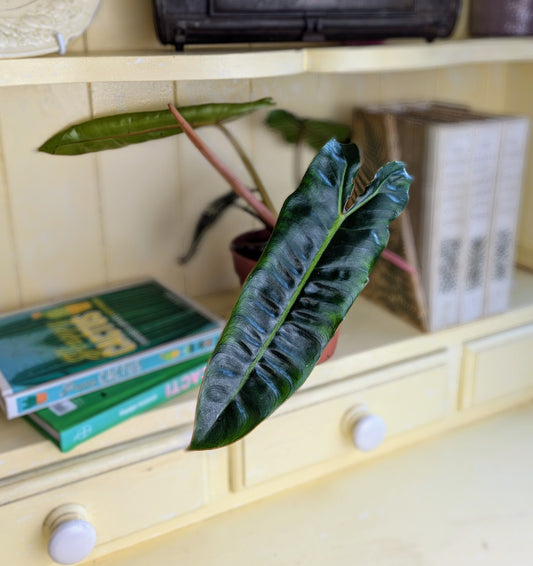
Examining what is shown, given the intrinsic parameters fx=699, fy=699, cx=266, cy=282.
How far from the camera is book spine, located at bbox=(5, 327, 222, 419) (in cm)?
65

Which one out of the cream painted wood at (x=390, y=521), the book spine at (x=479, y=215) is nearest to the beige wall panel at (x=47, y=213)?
the cream painted wood at (x=390, y=521)

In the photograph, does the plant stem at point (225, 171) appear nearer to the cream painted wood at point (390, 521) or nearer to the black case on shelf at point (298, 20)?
the black case on shelf at point (298, 20)

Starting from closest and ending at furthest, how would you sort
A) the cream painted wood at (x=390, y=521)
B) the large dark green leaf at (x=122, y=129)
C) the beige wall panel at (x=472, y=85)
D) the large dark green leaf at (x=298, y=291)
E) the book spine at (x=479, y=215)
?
1. the large dark green leaf at (x=298, y=291)
2. the large dark green leaf at (x=122, y=129)
3. the cream painted wood at (x=390, y=521)
4. the book spine at (x=479, y=215)
5. the beige wall panel at (x=472, y=85)

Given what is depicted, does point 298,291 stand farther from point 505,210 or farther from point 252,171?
point 505,210

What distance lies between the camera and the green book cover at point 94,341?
2.17 feet

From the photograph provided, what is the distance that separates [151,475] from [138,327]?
6.4 inches

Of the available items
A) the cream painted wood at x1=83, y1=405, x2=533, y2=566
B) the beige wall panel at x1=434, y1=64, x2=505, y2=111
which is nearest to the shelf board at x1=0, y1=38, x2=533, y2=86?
the beige wall panel at x1=434, y1=64, x2=505, y2=111

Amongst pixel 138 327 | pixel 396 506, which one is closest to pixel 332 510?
pixel 396 506

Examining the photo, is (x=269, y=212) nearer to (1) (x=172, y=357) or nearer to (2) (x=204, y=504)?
(1) (x=172, y=357)

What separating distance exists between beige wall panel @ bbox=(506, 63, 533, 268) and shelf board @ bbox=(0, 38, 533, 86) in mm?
309

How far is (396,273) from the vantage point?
88 cm

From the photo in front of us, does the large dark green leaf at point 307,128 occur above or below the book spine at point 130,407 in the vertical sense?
above

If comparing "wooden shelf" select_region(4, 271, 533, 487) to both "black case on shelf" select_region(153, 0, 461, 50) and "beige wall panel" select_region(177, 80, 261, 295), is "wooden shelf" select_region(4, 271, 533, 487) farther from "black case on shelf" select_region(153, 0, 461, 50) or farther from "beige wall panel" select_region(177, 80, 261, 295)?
"black case on shelf" select_region(153, 0, 461, 50)

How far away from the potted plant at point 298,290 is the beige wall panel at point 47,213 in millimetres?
338
